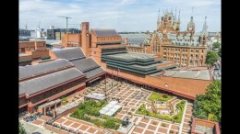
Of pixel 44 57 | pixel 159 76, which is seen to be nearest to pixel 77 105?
pixel 159 76

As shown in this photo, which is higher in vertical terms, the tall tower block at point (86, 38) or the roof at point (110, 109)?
the tall tower block at point (86, 38)

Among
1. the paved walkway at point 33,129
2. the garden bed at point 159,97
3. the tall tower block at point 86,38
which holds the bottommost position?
the paved walkway at point 33,129

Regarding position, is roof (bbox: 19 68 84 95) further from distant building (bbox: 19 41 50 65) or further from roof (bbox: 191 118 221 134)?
roof (bbox: 191 118 221 134)

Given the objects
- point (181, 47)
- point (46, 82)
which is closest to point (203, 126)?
point (46, 82)

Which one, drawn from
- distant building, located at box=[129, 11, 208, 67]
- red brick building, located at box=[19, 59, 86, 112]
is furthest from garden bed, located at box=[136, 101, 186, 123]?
distant building, located at box=[129, 11, 208, 67]

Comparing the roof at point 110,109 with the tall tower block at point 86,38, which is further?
the tall tower block at point 86,38

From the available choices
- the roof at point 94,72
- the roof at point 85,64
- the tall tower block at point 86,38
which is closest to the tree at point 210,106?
the roof at point 94,72

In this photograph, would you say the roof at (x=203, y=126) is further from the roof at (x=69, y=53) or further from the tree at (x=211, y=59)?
the tree at (x=211, y=59)
